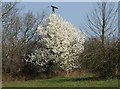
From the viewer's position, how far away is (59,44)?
38000 millimetres

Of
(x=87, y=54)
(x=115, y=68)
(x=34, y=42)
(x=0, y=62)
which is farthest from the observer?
(x=34, y=42)

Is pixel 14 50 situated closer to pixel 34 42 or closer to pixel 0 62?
pixel 34 42

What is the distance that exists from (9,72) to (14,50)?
172 inches

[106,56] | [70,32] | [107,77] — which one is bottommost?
[107,77]

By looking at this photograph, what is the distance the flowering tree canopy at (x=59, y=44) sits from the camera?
1481 inches

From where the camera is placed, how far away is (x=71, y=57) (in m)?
38.7

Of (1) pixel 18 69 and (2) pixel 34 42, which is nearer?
(1) pixel 18 69

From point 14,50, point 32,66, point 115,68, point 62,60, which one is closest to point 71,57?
point 62,60

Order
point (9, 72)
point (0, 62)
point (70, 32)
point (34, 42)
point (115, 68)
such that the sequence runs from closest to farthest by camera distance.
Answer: point (115, 68)
point (0, 62)
point (9, 72)
point (70, 32)
point (34, 42)

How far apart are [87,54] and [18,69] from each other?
1268 centimetres

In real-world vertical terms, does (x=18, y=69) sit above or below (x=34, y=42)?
below

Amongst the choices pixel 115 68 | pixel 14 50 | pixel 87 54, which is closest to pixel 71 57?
pixel 14 50

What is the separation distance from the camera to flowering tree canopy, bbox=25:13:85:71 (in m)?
37.6

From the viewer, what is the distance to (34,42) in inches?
1667
